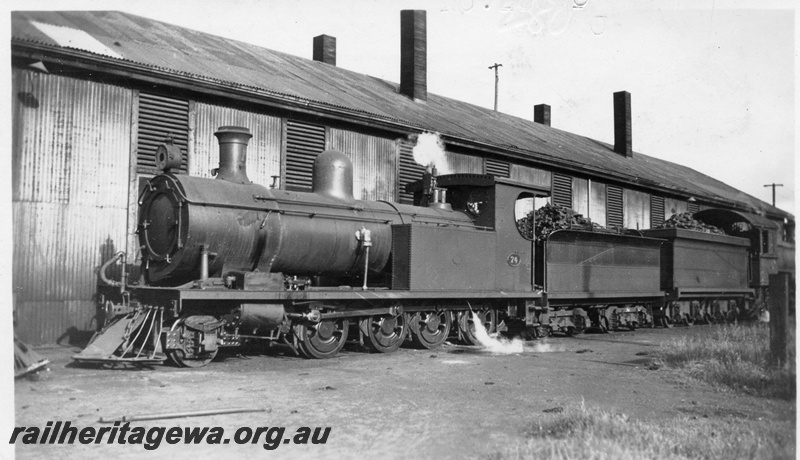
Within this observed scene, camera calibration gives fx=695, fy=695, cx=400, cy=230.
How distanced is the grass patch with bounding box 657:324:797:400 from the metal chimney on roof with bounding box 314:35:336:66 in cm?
1559

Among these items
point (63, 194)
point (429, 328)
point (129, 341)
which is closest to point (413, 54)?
point (429, 328)

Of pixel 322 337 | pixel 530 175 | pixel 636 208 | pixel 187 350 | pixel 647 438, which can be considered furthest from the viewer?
pixel 636 208

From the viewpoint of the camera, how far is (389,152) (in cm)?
1642

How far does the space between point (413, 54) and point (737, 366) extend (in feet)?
48.8

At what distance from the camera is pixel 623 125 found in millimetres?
31797

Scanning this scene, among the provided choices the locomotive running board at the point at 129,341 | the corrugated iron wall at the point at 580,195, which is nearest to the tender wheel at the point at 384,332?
the locomotive running board at the point at 129,341

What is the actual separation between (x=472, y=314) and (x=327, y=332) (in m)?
3.38

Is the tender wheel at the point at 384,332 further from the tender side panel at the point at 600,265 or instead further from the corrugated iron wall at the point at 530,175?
the corrugated iron wall at the point at 530,175

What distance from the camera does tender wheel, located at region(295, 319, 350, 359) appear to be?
1038 cm

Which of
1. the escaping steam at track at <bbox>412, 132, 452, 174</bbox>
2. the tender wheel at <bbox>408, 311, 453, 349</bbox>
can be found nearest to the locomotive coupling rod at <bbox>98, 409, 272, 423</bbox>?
the tender wheel at <bbox>408, 311, 453, 349</bbox>

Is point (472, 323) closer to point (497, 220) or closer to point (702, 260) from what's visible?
point (497, 220)

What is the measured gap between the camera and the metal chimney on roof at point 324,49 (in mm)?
23203

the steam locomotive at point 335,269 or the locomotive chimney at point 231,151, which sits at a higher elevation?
the locomotive chimney at point 231,151

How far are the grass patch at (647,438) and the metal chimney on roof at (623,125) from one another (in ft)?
87.2
